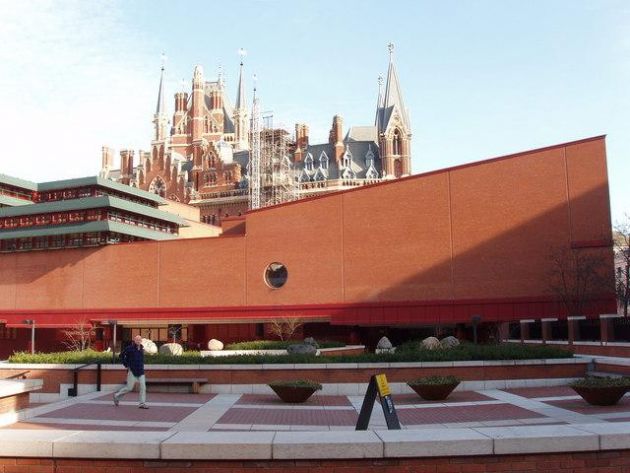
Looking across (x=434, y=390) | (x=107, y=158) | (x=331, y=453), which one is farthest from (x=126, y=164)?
(x=331, y=453)

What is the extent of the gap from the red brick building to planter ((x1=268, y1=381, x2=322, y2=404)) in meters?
21.1

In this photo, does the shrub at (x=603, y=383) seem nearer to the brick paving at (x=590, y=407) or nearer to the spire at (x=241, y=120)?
the brick paving at (x=590, y=407)

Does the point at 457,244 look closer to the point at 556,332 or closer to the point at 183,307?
the point at 556,332

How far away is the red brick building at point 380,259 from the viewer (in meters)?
34.6

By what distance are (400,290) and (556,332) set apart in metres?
9.04

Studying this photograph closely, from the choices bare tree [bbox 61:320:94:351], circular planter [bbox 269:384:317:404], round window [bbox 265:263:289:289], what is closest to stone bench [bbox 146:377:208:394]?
circular planter [bbox 269:384:317:404]

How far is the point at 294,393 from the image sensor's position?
1639 cm

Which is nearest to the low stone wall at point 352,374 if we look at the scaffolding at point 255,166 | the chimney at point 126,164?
the scaffolding at point 255,166

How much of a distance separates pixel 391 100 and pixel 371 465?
303 ft

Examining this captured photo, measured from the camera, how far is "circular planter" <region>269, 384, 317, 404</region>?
53.5 ft

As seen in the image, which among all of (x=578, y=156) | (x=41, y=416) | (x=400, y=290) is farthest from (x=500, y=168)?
(x=41, y=416)

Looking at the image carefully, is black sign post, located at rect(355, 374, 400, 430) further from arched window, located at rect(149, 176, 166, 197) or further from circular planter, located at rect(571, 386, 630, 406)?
arched window, located at rect(149, 176, 166, 197)

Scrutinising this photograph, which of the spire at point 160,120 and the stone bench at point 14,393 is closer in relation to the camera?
the stone bench at point 14,393

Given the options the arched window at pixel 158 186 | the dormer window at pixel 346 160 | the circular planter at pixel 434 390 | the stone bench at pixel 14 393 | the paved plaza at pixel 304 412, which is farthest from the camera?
the arched window at pixel 158 186
